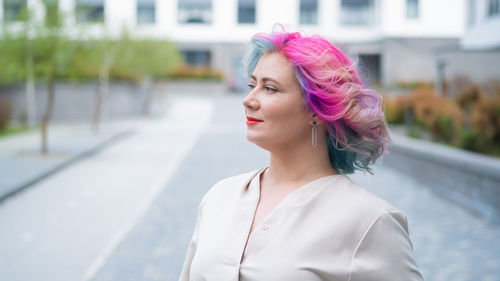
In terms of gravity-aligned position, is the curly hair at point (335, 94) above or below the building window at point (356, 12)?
below

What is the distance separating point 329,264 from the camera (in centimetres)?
196

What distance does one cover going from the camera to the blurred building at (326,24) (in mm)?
50438

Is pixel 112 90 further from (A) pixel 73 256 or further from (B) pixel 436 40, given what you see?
(B) pixel 436 40

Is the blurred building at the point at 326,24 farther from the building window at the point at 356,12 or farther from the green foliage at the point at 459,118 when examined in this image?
the green foliage at the point at 459,118

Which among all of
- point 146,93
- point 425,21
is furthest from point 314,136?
point 425,21

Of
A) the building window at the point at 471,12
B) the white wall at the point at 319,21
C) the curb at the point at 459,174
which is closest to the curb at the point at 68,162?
the curb at the point at 459,174

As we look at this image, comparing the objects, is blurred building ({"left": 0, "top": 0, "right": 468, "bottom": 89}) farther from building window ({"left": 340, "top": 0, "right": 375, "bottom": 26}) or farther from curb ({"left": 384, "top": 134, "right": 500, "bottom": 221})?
curb ({"left": 384, "top": 134, "right": 500, "bottom": 221})

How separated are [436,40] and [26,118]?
33.8 m

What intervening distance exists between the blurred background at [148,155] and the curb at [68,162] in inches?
2.4

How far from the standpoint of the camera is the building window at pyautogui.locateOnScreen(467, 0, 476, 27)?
27.5 metres

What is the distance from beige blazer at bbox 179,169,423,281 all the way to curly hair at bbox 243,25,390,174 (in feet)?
0.47

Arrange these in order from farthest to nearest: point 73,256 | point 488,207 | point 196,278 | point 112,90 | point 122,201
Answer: point 112,90, point 122,201, point 488,207, point 73,256, point 196,278

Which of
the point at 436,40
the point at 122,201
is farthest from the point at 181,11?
the point at 122,201

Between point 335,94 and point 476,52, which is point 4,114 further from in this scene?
point 335,94
